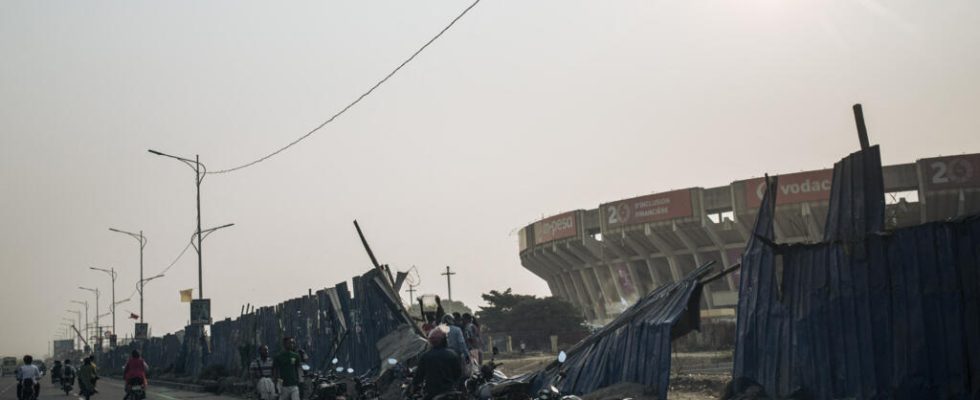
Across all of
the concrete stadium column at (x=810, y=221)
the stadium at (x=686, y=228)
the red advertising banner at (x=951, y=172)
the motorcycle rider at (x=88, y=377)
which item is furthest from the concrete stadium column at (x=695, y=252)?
the motorcycle rider at (x=88, y=377)

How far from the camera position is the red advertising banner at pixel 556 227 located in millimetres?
83062

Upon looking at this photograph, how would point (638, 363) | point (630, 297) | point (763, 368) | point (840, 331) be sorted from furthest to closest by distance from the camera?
point (630, 297) < point (638, 363) < point (763, 368) < point (840, 331)

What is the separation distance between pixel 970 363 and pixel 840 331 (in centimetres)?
196

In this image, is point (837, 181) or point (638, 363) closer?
point (837, 181)

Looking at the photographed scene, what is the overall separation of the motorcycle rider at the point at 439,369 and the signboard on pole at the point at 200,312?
34.9 meters

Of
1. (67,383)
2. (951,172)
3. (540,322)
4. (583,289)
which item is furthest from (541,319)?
(67,383)

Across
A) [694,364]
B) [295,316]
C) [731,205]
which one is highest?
[731,205]

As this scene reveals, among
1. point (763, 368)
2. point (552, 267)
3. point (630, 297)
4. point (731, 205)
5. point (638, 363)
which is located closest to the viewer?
point (763, 368)

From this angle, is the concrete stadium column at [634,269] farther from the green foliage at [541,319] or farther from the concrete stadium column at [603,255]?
the green foliage at [541,319]

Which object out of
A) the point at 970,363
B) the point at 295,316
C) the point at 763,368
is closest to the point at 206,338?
the point at 295,316

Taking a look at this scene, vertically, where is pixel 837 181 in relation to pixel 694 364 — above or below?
above

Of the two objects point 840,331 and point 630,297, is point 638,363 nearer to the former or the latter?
point 840,331

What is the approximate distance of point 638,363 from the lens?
1605 centimetres

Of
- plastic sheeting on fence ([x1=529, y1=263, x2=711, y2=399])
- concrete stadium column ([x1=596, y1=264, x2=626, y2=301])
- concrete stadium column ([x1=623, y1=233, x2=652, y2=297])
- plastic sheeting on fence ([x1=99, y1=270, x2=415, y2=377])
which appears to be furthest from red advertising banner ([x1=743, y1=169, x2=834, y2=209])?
plastic sheeting on fence ([x1=529, y1=263, x2=711, y2=399])
